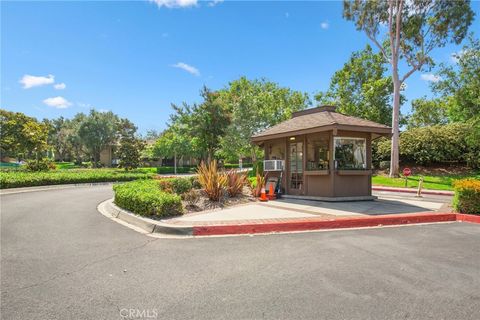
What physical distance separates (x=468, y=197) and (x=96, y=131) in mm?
51264

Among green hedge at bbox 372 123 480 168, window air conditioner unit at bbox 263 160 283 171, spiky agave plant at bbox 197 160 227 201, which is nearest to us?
spiky agave plant at bbox 197 160 227 201

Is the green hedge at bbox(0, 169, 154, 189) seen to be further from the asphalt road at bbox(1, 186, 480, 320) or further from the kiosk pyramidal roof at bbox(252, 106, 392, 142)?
the kiosk pyramidal roof at bbox(252, 106, 392, 142)

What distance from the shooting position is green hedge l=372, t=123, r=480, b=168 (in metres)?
20.2

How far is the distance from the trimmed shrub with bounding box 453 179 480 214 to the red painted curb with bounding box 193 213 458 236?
57 cm

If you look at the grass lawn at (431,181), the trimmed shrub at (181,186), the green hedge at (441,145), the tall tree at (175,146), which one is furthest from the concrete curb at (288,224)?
the tall tree at (175,146)

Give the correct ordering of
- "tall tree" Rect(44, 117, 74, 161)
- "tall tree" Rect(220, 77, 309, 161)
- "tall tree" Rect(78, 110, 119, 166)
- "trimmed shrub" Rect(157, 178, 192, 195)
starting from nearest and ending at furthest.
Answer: "trimmed shrub" Rect(157, 178, 192, 195), "tall tree" Rect(220, 77, 309, 161), "tall tree" Rect(78, 110, 119, 166), "tall tree" Rect(44, 117, 74, 161)

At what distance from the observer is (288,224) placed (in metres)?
6.66

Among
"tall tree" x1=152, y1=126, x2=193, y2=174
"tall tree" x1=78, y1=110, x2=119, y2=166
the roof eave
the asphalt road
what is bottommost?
the asphalt road

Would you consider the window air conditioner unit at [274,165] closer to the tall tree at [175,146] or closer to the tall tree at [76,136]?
the tall tree at [175,146]

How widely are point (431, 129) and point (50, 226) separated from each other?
2518 centimetres

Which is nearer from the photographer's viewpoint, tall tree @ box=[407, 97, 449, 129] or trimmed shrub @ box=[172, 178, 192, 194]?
trimmed shrub @ box=[172, 178, 192, 194]

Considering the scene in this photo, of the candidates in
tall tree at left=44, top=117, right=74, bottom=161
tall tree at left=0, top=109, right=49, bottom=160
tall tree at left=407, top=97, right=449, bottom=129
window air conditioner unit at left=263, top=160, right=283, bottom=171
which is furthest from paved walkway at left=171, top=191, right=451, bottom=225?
tall tree at left=44, top=117, right=74, bottom=161

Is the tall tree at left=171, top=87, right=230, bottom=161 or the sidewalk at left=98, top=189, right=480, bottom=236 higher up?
the tall tree at left=171, top=87, right=230, bottom=161

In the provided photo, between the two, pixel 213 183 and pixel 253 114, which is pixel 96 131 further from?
pixel 213 183
